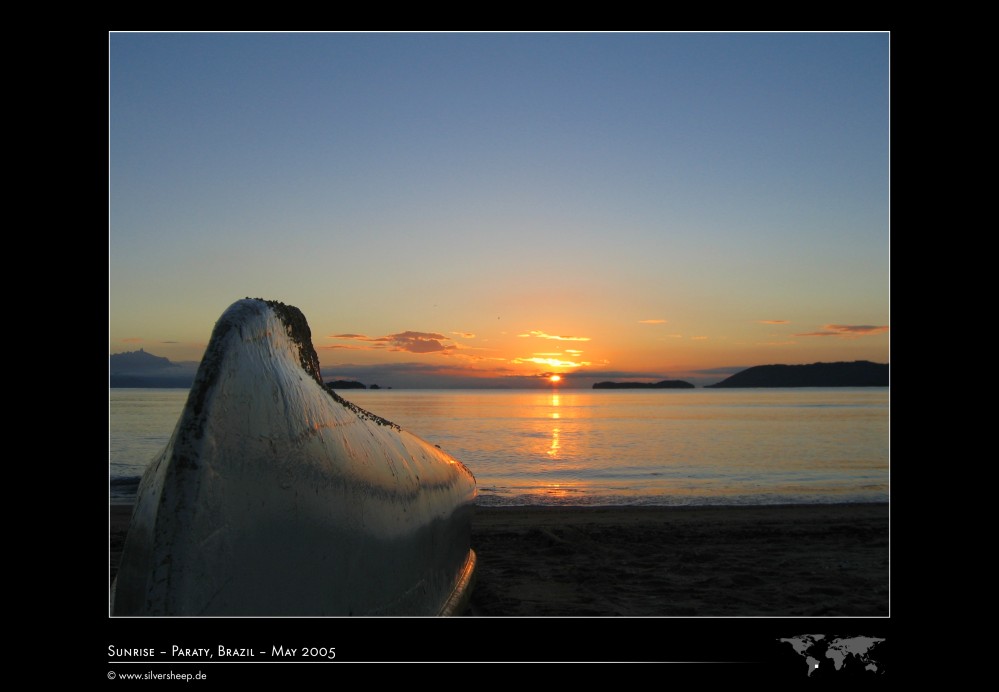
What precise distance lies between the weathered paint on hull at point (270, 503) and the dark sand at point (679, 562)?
2.42 meters

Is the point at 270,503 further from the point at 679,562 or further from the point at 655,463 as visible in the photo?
the point at 655,463

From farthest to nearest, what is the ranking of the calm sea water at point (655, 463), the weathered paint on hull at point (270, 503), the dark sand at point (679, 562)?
the calm sea water at point (655, 463) < the dark sand at point (679, 562) < the weathered paint on hull at point (270, 503)

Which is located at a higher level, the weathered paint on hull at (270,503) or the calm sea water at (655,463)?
the weathered paint on hull at (270,503)

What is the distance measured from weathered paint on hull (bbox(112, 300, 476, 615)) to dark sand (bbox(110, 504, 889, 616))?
2.42 m

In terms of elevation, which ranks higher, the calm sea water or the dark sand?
the dark sand

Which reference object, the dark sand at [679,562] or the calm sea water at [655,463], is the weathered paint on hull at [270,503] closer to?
the dark sand at [679,562]

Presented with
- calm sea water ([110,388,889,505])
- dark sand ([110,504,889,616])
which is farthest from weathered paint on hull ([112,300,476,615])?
calm sea water ([110,388,889,505])

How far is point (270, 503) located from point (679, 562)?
5557mm

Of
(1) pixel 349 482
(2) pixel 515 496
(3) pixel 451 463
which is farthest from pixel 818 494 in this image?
(1) pixel 349 482

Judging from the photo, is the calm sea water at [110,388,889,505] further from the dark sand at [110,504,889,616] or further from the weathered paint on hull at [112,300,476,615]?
the weathered paint on hull at [112,300,476,615]

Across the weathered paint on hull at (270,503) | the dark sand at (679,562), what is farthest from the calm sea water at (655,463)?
the weathered paint on hull at (270,503)

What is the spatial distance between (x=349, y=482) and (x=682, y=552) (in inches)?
217

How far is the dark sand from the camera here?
5.62 metres

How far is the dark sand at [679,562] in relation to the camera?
5.62 m
